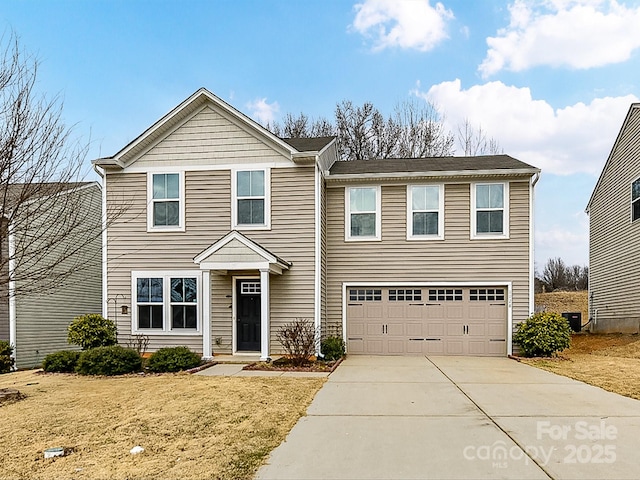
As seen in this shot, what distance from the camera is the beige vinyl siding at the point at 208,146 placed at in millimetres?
13125

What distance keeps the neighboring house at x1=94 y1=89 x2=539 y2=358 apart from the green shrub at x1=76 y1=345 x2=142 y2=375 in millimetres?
2211

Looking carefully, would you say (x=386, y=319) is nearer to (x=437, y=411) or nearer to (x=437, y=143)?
(x=437, y=411)

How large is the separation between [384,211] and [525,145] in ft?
A: 55.0

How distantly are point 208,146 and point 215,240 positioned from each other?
2.62m

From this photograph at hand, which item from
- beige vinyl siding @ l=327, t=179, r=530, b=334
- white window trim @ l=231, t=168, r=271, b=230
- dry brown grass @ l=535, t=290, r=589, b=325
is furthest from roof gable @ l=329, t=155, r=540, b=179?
dry brown grass @ l=535, t=290, r=589, b=325

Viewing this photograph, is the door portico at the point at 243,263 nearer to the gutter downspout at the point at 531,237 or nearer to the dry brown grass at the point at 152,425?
the dry brown grass at the point at 152,425

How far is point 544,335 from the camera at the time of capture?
12477 millimetres

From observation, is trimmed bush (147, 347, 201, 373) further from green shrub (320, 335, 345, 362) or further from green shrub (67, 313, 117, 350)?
green shrub (320, 335, 345, 362)

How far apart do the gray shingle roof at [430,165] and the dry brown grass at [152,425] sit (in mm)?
7084

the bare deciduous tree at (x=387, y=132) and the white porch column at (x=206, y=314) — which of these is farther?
the bare deciduous tree at (x=387, y=132)

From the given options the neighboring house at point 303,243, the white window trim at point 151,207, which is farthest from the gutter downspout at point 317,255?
the white window trim at point 151,207

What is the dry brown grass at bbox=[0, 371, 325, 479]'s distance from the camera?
4.59m

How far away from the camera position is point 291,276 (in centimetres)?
1290

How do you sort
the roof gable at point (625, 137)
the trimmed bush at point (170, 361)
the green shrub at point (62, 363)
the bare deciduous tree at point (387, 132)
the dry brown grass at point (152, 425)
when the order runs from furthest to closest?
the bare deciduous tree at point (387, 132) → the roof gable at point (625, 137) → the green shrub at point (62, 363) → the trimmed bush at point (170, 361) → the dry brown grass at point (152, 425)
